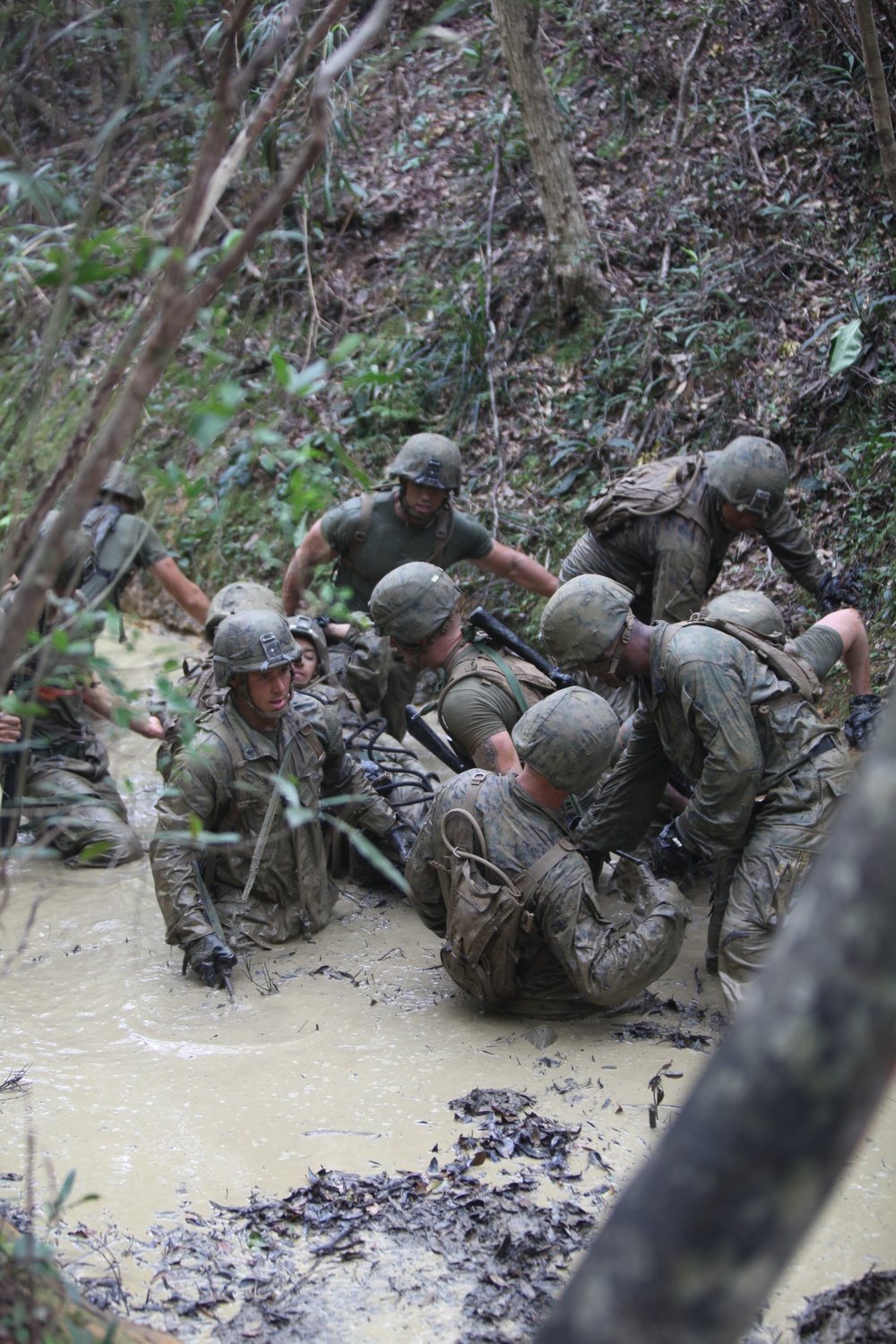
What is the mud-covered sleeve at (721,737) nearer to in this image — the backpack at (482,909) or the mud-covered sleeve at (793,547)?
the backpack at (482,909)

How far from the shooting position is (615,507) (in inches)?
244

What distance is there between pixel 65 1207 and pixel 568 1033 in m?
2.01

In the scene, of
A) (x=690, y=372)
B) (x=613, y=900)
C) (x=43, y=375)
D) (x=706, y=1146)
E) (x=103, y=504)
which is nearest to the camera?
(x=706, y=1146)

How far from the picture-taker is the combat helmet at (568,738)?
425 cm

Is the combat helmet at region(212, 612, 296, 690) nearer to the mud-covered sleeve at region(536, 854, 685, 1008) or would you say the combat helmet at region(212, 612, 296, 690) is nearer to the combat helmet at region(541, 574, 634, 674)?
the combat helmet at region(541, 574, 634, 674)

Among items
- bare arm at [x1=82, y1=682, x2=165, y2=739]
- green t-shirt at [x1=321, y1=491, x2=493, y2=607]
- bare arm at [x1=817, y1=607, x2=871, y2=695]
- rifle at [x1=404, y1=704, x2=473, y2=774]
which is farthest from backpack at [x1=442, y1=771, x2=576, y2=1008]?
green t-shirt at [x1=321, y1=491, x2=493, y2=607]

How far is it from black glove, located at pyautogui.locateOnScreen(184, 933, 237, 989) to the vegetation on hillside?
2548mm

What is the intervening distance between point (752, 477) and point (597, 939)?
2.67m

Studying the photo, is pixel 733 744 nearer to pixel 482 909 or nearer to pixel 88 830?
pixel 482 909

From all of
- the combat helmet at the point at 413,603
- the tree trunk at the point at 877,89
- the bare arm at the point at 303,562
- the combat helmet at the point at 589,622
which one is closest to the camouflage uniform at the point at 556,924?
the combat helmet at the point at 589,622

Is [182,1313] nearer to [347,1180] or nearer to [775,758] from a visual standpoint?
[347,1180]

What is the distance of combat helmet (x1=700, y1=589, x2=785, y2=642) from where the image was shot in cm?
486

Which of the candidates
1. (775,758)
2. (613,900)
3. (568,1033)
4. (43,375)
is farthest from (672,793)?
(43,375)

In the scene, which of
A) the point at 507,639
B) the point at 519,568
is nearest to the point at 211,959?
the point at 507,639
